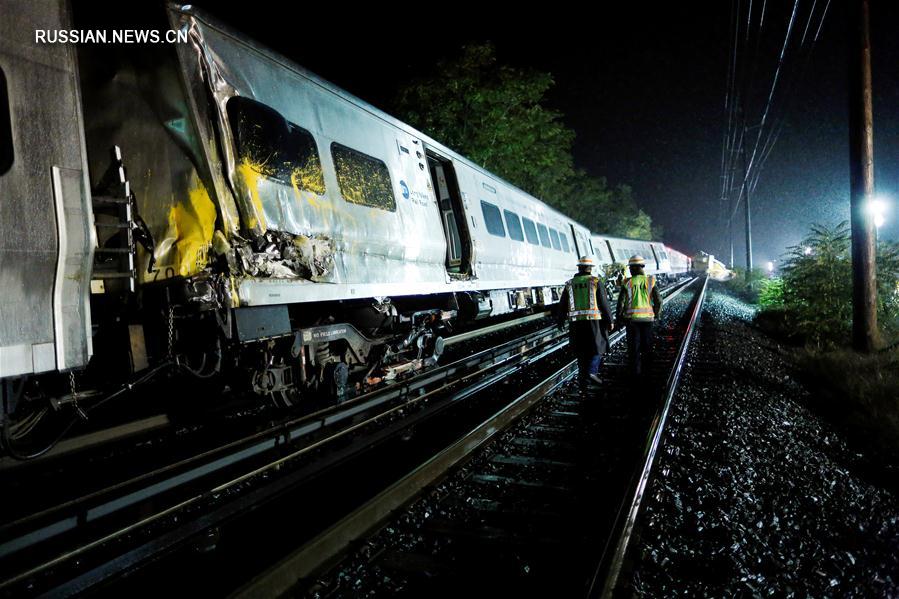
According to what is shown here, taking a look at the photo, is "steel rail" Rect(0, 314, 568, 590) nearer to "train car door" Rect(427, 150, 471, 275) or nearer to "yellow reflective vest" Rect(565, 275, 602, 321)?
"yellow reflective vest" Rect(565, 275, 602, 321)

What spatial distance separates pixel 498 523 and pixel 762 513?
70.3 inches

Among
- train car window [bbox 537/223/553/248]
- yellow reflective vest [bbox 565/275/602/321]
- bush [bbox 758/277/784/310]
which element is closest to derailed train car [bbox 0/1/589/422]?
yellow reflective vest [bbox 565/275/602/321]

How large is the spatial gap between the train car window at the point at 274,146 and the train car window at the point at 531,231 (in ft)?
24.1

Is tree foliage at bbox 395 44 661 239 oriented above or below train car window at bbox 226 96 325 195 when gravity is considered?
above

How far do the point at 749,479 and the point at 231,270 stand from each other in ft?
14.8

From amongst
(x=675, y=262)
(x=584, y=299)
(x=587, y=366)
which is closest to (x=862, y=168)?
(x=584, y=299)

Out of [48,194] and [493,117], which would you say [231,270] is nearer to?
[48,194]

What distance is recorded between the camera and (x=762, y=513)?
3258 mm

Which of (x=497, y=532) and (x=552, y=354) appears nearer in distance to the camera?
(x=497, y=532)

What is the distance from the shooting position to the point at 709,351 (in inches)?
370

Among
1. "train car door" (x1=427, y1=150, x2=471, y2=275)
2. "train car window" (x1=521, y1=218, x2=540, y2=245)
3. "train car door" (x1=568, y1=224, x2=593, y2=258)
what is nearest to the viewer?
"train car door" (x1=427, y1=150, x2=471, y2=275)

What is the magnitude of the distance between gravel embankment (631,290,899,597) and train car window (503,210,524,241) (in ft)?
19.3

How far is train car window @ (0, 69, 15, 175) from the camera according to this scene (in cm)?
282

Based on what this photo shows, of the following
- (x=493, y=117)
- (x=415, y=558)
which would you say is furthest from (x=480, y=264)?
(x=493, y=117)
